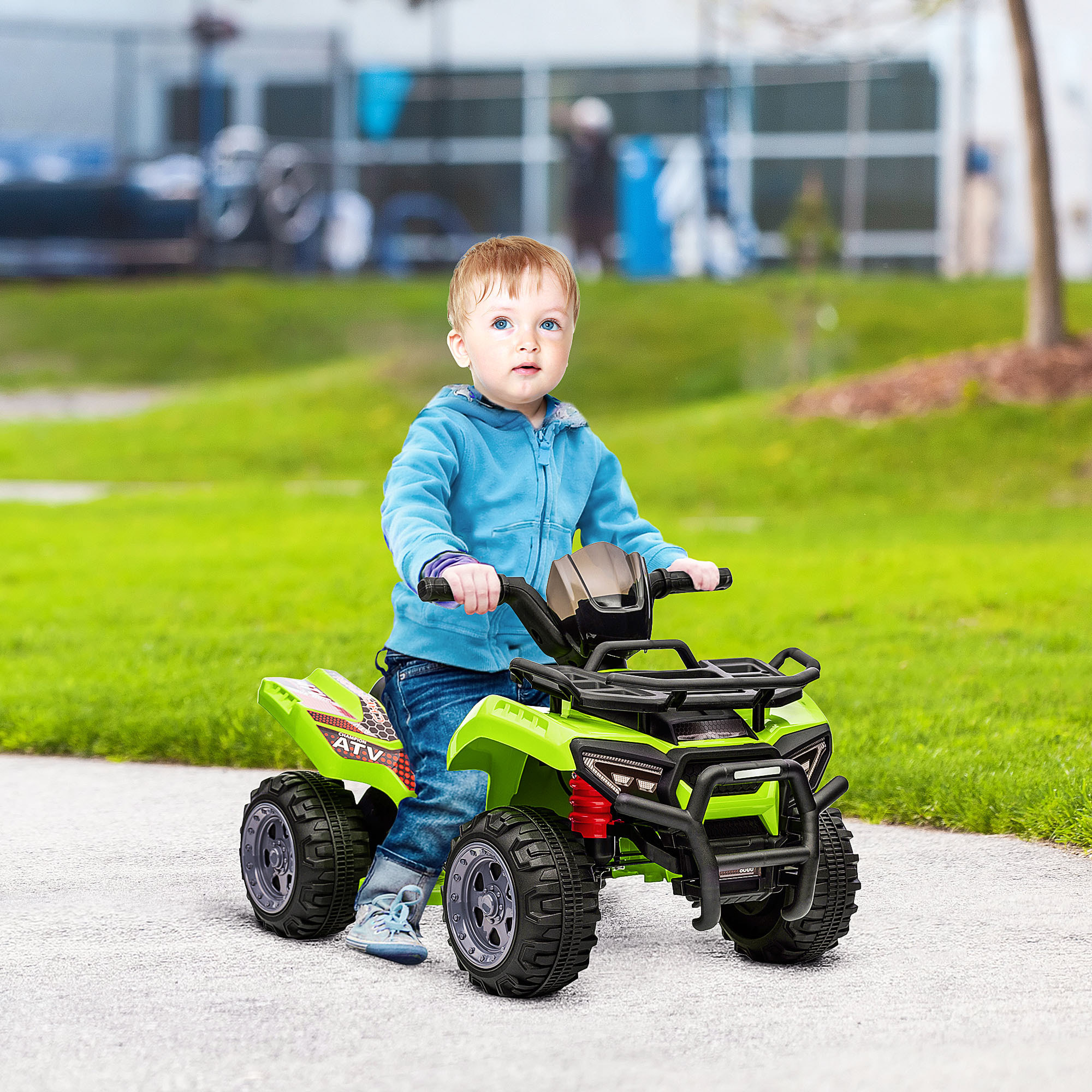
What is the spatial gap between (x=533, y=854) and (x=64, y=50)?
24547 millimetres

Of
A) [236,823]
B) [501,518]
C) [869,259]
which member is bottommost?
[236,823]

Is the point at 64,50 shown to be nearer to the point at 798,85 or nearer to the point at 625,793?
the point at 798,85

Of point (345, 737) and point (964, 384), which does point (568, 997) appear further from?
point (964, 384)

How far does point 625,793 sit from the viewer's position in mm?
3293

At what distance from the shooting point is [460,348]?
3.80 metres

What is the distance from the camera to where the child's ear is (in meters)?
3.78

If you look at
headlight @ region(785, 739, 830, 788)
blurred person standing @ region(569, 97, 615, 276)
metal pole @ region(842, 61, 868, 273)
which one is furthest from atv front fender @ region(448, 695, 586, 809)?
metal pole @ region(842, 61, 868, 273)

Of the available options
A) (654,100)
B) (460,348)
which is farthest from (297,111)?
(460,348)

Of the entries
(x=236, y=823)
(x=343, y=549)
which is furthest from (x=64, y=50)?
(x=236, y=823)

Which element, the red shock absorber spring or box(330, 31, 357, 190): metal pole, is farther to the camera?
box(330, 31, 357, 190): metal pole

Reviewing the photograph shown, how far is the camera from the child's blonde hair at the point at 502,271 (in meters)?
3.67

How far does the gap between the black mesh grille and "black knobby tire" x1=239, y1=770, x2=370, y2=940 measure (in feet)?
2.88

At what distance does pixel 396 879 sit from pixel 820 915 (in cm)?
91

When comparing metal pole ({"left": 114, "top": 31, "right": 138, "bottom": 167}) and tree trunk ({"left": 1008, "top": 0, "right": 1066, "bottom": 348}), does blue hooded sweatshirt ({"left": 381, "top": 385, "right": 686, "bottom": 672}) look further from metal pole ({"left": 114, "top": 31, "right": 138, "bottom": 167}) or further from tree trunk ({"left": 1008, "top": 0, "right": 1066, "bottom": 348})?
metal pole ({"left": 114, "top": 31, "right": 138, "bottom": 167})
